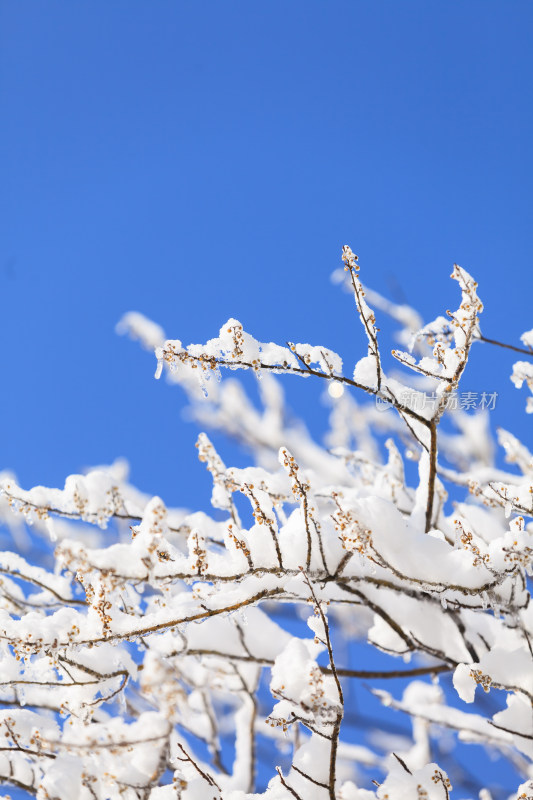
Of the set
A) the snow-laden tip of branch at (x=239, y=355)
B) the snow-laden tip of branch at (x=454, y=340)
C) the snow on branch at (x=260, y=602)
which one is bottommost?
the snow on branch at (x=260, y=602)

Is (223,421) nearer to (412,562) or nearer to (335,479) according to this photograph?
(335,479)

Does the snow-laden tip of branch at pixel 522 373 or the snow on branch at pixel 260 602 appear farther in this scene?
the snow-laden tip of branch at pixel 522 373

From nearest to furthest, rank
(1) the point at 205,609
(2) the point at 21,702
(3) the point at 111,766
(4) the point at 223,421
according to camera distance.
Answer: (3) the point at 111,766 < (1) the point at 205,609 < (2) the point at 21,702 < (4) the point at 223,421

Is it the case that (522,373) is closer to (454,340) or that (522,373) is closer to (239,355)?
(454,340)

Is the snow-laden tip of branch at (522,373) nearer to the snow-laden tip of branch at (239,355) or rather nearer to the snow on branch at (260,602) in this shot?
the snow on branch at (260,602)

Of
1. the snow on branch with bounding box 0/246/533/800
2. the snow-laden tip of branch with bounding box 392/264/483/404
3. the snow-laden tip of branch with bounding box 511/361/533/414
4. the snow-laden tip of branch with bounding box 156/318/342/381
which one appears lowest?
the snow on branch with bounding box 0/246/533/800

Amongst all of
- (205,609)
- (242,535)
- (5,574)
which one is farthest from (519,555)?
(5,574)

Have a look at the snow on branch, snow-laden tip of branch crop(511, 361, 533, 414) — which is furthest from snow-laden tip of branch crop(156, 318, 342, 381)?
snow-laden tip of branch crop(511, 361, 533, 414)

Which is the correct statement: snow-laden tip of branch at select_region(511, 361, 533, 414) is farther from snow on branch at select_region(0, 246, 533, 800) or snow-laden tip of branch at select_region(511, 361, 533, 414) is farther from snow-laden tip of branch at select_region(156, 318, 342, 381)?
snow-laden tip of branch at select_region(156, 318, 342, 381)

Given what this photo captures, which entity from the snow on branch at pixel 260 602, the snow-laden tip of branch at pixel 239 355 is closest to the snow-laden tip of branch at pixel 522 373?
the snow on branch at pixel 260 602

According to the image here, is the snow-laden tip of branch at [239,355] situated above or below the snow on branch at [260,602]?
above

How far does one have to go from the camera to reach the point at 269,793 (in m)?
1.96

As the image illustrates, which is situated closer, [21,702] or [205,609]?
[205,609]

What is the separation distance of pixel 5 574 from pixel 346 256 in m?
2.03
